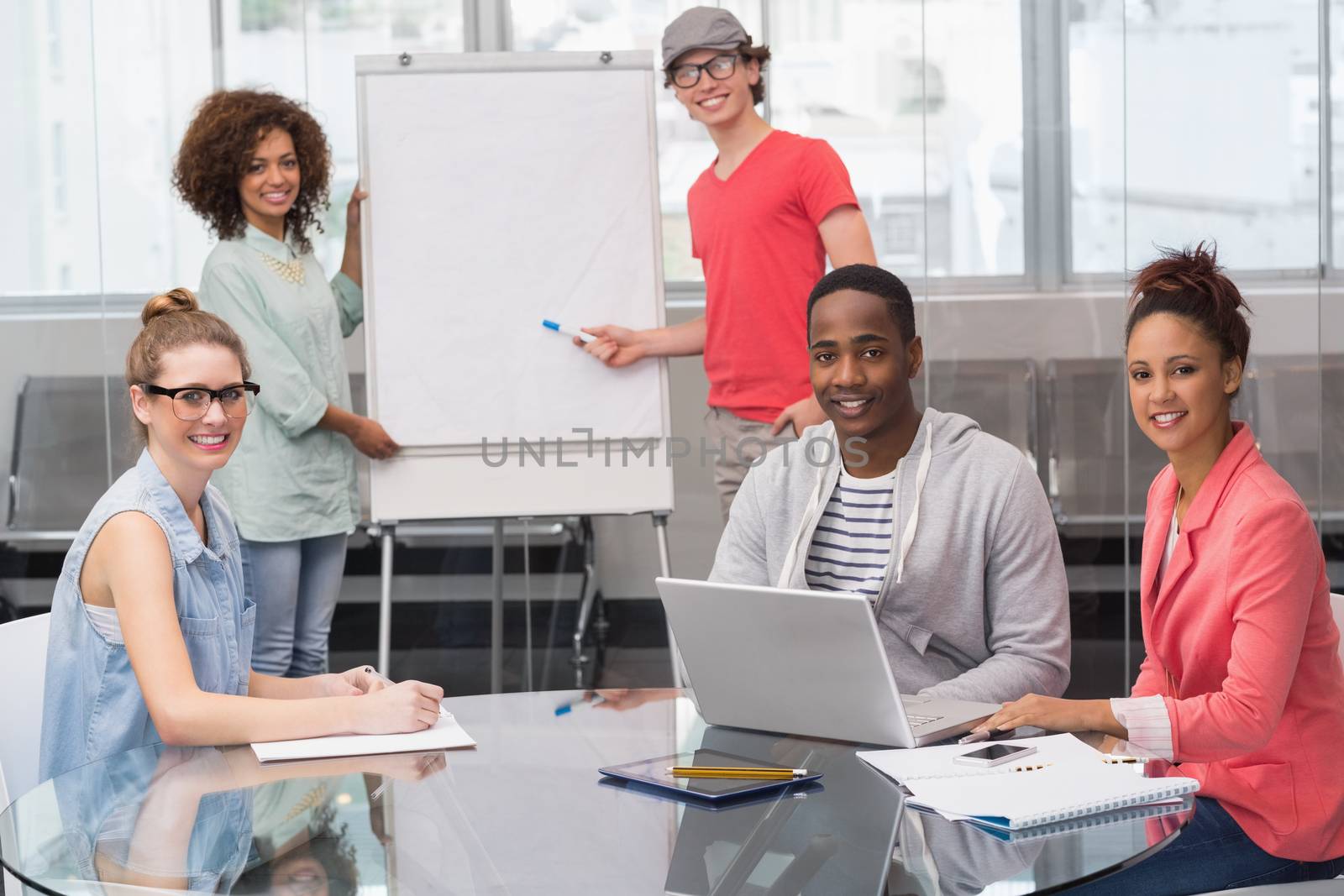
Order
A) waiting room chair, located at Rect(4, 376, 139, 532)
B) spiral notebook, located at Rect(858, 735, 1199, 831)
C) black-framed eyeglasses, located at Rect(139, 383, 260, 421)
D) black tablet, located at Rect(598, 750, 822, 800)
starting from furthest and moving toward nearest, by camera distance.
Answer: waiting room chair, located at Rect(4, 376, 139, 532) → black-framed eyeglasses, located at Rect(139, 383, 260, 421) → black tablet, located at Rect(598, 750, 822, 800) → spiral notebook, located at Rect(858, 735, 1199, 831)

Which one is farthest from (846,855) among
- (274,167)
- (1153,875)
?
(274,167)

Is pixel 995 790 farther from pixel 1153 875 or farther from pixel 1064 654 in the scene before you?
pixel 1064 654

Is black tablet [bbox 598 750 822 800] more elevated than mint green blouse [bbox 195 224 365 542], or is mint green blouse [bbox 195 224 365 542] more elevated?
mint green blouse [bbox 195 224 365 542]

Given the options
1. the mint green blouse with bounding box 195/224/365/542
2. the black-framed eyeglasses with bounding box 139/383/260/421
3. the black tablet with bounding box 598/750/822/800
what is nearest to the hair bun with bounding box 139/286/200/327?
the black-framed eyeglasses with bounding box 139/383/260/421

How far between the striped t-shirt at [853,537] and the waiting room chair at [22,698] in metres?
1.06

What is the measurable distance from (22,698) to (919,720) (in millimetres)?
1208

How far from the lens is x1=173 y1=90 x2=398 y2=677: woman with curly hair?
307 cm

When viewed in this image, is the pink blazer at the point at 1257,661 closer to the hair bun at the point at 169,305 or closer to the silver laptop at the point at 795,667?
the silver laptop at the point at 795,667

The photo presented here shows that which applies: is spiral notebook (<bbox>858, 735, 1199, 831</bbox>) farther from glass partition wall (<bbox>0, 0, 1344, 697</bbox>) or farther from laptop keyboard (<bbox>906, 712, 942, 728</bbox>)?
glass partition wall (<bbox>0, 0, 1344, 697</bbox>)

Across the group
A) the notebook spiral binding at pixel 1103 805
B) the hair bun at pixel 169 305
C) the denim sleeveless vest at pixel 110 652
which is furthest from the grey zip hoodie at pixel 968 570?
the hair bun at pixel 169 305

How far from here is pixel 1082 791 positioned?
1.32 m

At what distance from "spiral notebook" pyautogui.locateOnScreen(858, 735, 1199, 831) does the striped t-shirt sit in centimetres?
49

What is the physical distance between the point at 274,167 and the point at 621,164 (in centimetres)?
81

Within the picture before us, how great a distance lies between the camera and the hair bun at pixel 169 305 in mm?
1935
